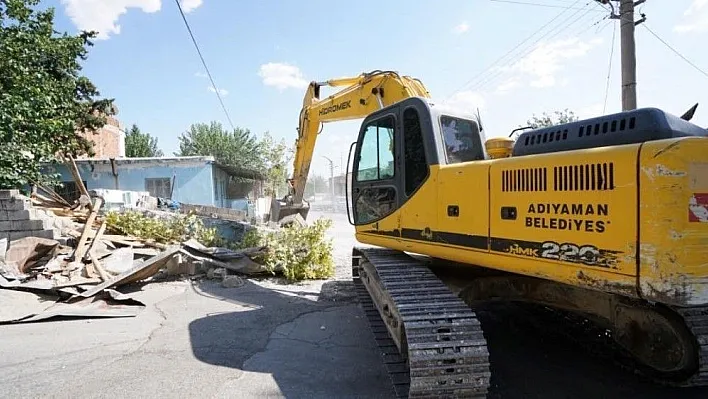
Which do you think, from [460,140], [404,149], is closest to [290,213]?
[404,149]

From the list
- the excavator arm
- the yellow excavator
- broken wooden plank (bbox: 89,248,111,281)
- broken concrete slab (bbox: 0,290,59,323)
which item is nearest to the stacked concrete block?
broken wooden plank (bbox: 89,248,111,281)

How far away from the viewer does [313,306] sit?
612cm

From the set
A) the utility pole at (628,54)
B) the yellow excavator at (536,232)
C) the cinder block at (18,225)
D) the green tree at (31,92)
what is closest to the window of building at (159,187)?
the green tree at (31,92)

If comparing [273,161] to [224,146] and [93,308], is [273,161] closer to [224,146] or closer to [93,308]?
[224,146]

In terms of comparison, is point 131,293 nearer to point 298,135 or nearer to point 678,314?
point 298,135

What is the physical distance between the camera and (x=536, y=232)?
2926mm

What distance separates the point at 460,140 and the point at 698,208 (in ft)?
7.49

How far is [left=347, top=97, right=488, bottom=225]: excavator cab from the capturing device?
403 cm

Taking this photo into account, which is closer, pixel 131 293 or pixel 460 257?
pixel 460 257

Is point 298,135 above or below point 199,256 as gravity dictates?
above

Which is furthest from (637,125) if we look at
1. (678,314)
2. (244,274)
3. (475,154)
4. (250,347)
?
(244,274)

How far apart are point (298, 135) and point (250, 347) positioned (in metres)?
6.04

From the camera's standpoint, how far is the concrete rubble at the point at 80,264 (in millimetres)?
6051

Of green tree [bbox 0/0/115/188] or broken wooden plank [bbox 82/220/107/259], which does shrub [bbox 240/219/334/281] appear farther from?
green tree [bbox 0/0/115/188]
